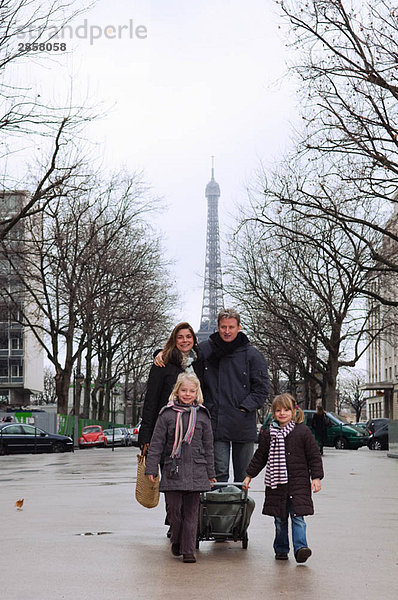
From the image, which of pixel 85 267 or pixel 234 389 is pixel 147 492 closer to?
pixel 234 389

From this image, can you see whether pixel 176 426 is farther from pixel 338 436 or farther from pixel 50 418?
pixel 50 418

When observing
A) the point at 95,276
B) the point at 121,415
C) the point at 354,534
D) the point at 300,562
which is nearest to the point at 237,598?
the point at 300,562

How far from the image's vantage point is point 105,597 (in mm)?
5637

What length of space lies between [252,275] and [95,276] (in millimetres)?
8835

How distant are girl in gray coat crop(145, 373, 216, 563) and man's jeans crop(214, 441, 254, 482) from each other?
0.60m

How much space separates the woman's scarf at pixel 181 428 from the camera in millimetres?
7062

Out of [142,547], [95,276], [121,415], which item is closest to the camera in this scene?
[142,547]

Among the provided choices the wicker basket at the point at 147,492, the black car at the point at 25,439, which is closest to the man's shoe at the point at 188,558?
the wicker basket at the point at 147,492

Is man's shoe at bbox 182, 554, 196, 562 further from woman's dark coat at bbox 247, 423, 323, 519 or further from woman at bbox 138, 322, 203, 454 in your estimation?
woman at bbox 138, 322, 203, 454

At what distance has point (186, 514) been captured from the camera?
7.10 m

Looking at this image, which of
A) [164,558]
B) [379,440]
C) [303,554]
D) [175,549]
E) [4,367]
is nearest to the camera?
[303,554]

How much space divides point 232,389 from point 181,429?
0.91 metres

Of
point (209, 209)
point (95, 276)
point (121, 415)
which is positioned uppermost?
point (209, 209)

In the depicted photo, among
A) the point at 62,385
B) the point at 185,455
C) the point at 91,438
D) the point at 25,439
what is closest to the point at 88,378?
the point at 91,438
